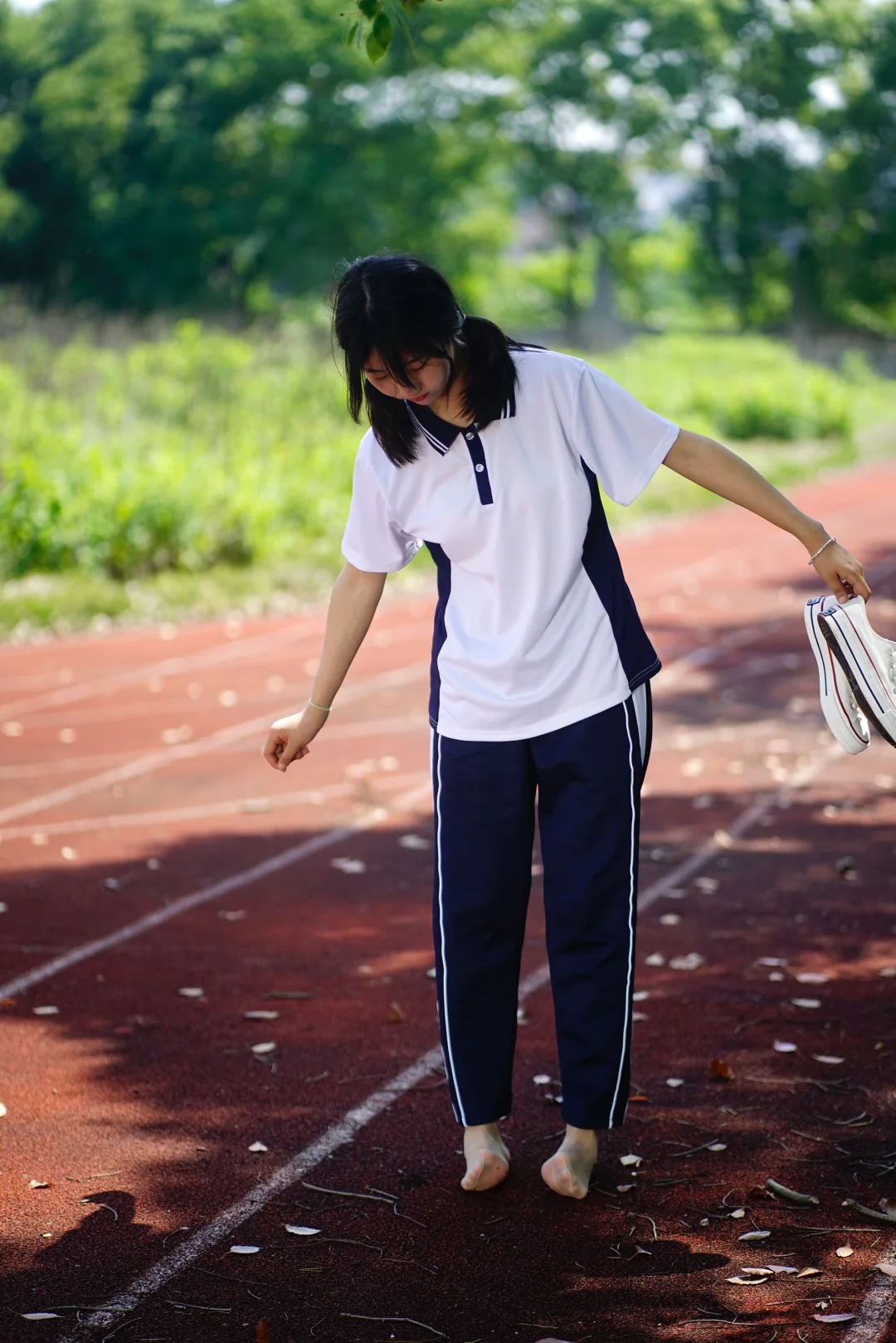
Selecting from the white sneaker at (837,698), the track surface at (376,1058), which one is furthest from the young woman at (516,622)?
the track surface at (376,1058)

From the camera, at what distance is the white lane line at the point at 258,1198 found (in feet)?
9.37

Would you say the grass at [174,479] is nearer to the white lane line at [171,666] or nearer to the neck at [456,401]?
the white lane line at [171,666]

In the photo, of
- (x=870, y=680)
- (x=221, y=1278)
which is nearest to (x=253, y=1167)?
(x=221, y=1278)

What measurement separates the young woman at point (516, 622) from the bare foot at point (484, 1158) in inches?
2.7

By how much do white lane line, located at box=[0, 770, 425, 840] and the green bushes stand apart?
6.67m

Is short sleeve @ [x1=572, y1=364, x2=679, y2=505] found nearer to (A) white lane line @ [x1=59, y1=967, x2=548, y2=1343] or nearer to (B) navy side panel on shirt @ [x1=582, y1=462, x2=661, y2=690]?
(B) navy side panel on shirt @ [x1=582, y1=462, x2=661, y2=690]

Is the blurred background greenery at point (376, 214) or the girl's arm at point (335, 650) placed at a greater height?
the girl's arm at point (335, 650)

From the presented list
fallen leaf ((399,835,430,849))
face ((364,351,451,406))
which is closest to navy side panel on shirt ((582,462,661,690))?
face ((364,351,451,406))

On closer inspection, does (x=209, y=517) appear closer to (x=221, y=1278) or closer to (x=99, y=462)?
(x=99, y=462)

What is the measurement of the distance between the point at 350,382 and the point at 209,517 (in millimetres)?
11826

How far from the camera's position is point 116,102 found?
142 feet

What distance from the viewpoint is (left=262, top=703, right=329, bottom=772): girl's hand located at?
3.35m

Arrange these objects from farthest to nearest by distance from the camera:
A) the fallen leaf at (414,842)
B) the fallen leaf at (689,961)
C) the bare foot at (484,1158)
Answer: the fallen leaf at (414,842), the fallen leaf at (689,961), the bare foot at (484,1158)

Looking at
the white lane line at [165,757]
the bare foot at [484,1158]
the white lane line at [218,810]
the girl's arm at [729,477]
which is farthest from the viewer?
the white lane line at [165,757]
